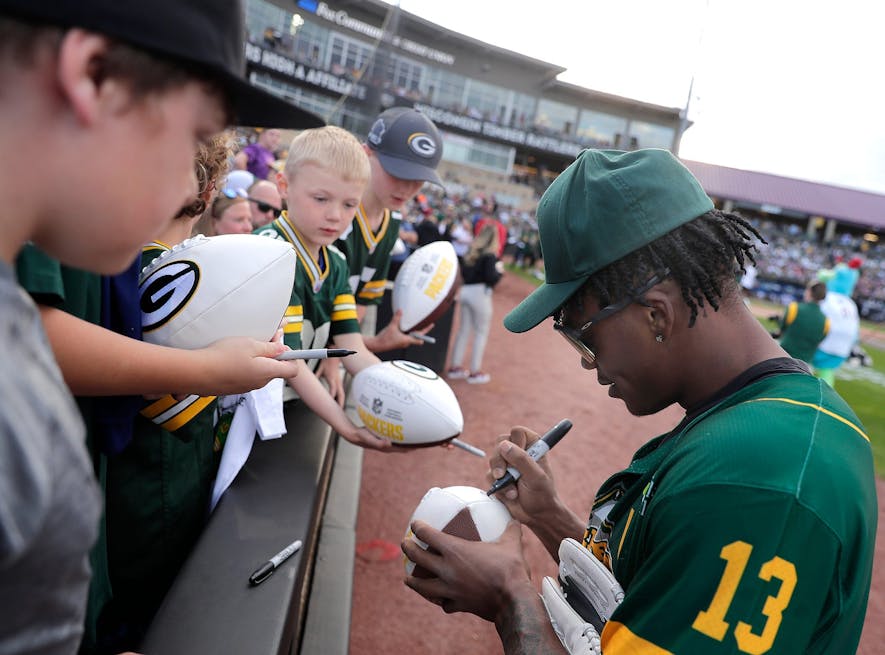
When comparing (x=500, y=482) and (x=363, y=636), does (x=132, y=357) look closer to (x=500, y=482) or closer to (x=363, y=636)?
(x=500, y=482)

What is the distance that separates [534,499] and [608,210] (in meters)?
1.12

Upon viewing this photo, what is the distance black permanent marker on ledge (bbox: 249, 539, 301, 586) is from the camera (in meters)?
1.82

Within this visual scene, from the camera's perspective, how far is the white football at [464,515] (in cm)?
209

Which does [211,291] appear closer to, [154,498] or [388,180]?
[154,498]

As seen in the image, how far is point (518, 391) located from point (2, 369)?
8127 millimetres

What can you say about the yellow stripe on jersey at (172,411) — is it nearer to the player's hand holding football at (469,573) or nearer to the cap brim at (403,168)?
the player's hand holding football at (469,573)

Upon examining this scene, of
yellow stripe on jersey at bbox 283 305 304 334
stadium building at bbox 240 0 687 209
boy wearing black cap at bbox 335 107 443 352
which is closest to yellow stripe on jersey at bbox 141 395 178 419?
yellow stripe on jersey at bbox 283 305 304 334

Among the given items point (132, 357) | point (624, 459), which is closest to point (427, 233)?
point (624, 459)

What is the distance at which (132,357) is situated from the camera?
1.43 m

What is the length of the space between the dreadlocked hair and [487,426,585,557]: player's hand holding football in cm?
77

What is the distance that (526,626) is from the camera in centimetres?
164

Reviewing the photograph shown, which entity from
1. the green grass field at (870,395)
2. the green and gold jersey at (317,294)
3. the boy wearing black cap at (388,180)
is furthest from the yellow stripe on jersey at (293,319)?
the green grass field at (870,395)

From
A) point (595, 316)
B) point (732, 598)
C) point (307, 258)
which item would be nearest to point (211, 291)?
point (595, 316)

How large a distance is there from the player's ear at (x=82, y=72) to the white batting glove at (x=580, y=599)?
1475 mm
